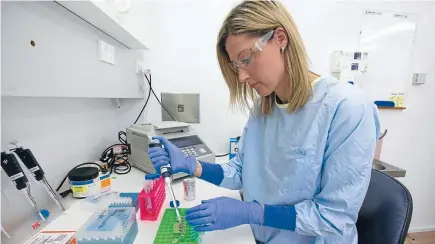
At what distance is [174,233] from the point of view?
684 mm

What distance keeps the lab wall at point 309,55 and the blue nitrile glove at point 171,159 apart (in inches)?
32.7

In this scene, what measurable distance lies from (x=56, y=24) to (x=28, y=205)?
2.02 ft

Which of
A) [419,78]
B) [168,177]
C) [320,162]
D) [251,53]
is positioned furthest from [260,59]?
[419,78]

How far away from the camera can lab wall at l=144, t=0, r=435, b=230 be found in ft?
5.25

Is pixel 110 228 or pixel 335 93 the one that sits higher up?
pixel 335 93

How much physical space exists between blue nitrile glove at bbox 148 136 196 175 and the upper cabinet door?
529 mm

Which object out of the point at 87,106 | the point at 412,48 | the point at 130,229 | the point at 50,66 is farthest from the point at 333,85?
the point at 412,48

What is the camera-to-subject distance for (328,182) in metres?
0.64

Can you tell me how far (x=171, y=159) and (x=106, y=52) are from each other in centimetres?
62

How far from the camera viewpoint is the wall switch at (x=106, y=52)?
980mm

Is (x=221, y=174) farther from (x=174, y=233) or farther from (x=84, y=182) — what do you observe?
(x=84, y=182)

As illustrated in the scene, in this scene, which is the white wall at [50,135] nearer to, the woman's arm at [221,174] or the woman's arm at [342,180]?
the woman's arm at [221,174]

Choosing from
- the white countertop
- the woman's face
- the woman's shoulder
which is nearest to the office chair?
the woman's shoulder

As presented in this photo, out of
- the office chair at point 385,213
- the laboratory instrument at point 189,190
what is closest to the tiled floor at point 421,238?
the office chair at point 385,213
